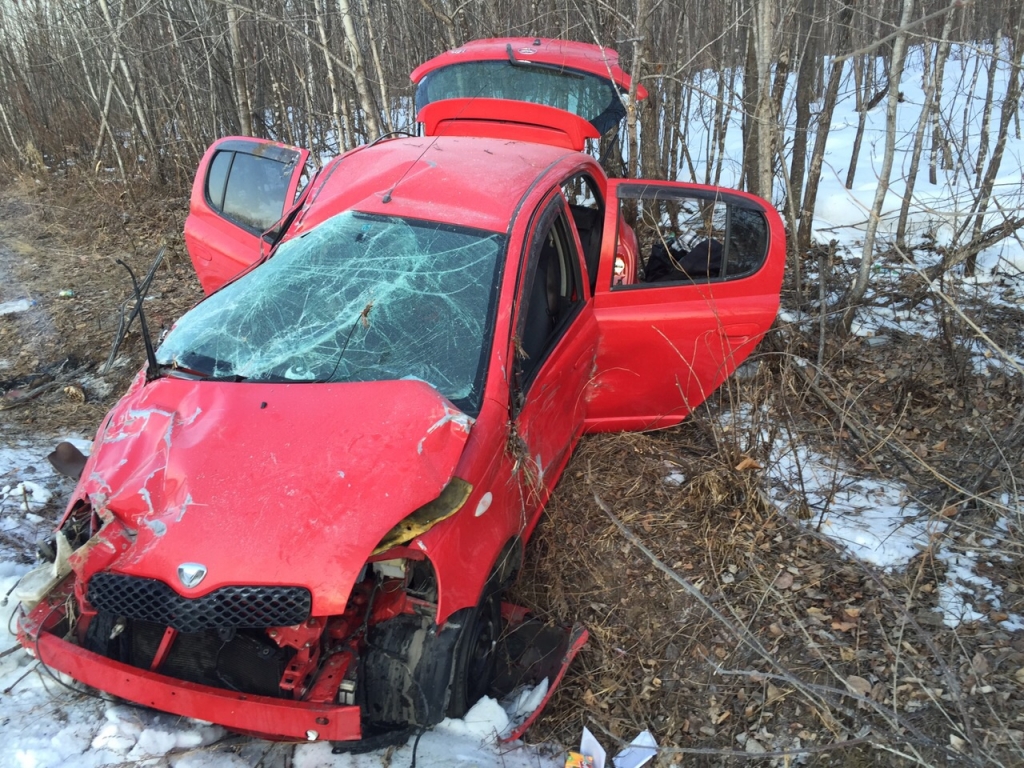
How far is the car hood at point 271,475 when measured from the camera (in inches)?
83.2

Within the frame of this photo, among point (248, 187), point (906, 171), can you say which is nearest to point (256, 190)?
point (248, 187)

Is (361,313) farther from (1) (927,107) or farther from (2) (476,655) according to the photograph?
(1) (927,107)

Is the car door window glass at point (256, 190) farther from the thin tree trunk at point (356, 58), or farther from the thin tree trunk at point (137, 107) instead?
the thin tree trunk at point (137, 107)

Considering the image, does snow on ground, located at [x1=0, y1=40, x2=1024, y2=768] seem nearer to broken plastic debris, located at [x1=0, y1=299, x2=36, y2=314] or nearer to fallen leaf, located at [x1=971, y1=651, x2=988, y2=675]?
fallen leaf, located at [x1=971, y1=651, x2=988, y2=675]

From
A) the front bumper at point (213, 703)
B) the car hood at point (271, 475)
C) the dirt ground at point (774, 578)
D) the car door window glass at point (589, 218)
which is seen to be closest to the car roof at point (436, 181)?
the car door window glass at point (589, 218)

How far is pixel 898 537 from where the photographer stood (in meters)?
3.50

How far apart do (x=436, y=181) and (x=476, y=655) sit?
7.17ft

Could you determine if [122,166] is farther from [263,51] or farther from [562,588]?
[562,588]

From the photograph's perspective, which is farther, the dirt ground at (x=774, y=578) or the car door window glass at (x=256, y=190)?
the car door window glass at (x=256, y=190)

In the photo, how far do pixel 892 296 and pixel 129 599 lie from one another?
19.6 ft

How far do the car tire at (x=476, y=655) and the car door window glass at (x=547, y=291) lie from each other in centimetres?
95

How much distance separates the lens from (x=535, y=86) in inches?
217

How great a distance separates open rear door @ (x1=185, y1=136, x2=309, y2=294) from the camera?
168 inches

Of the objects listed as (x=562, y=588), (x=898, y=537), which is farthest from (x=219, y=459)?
(x=898, y=537)
